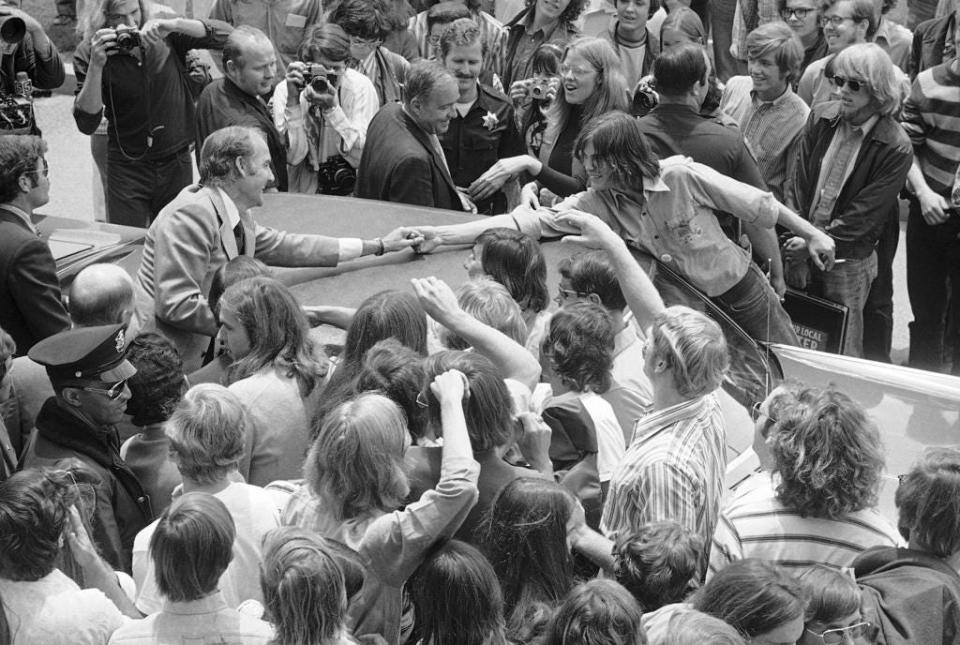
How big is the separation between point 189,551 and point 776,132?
4789 mm

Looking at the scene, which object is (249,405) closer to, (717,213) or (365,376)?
(365,376)

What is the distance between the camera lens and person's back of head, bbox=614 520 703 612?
3.14 metres

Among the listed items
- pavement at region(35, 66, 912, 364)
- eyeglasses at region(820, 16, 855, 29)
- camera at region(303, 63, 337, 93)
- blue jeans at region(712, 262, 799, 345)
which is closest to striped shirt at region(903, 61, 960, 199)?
eyeglasses at region(820, 16, 855, 29)

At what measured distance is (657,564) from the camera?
314 centimetres

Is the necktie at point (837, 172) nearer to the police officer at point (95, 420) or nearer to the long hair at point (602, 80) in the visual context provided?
the long hair at point (602, 80)

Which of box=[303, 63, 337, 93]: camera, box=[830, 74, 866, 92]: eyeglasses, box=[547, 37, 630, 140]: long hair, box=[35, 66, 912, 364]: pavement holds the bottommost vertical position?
box=[35, 66, 912, 364]: pavement

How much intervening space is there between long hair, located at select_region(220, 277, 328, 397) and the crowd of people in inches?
0.4

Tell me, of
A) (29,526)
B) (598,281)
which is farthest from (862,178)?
(29,526)

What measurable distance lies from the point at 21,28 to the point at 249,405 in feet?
12.2

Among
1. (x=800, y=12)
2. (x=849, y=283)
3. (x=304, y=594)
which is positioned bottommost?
(x=849, y=283)

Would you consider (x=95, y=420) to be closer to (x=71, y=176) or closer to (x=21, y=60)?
Result: (x=21, y=60)

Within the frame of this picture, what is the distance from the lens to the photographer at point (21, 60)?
682 centimetres

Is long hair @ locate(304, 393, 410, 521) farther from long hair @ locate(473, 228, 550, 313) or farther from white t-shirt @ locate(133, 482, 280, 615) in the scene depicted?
long hair @ locate(473, 228, 550, 313)

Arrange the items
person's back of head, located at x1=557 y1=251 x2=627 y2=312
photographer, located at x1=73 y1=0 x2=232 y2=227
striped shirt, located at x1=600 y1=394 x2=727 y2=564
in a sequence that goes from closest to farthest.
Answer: striped shirt, located at x1=600 y1=394 x2=727 y2=564 < person's back of head, located at x1=557 y1=251 x2=627 y2=312 < photographer, located at x1=73 y1=0 x2=232 y2=227
